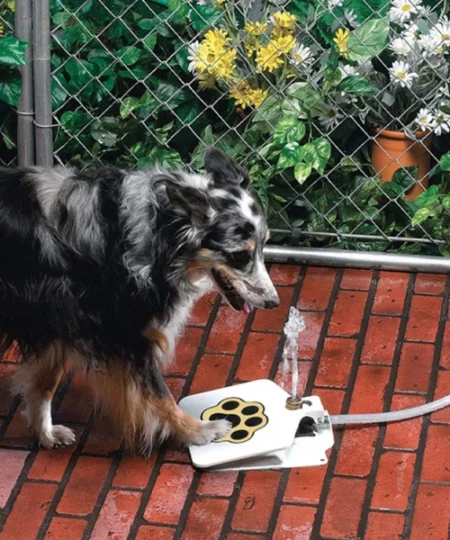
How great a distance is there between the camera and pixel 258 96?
5.06 m

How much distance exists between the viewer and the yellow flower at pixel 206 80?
5.06m

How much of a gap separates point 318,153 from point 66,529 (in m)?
1.99

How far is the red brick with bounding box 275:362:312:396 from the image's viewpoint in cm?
429

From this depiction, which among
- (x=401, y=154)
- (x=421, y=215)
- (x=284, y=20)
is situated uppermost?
(x=284, y=20)

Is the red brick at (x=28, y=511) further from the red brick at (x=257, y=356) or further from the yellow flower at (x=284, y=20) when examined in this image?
the yellow flower at (x=284, y=20)

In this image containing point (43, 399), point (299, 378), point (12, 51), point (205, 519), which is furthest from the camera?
point (12, 51)

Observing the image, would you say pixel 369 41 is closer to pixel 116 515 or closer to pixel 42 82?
pixel 42 82

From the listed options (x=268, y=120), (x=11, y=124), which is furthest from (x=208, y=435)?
(x=11, y=124)

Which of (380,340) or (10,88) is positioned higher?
(10,88)

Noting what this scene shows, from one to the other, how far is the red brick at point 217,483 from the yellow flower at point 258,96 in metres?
1.79

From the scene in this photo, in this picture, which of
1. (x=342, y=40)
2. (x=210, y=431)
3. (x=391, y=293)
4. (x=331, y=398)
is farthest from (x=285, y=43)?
(x=210, y=431)

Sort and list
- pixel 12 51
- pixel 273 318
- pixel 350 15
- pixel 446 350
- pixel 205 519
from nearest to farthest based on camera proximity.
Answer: pixel 205 519 → pixel 446 350 → pixel 273 318 → pixel 12 51 → pixel 350 15

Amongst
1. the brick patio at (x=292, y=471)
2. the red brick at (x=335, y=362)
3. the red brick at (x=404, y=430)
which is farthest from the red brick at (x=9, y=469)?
the red brick at (x=404, y=430)

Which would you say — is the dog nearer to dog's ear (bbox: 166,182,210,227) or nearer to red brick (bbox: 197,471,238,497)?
dog's ear (bbox: 166,182,210,227)
